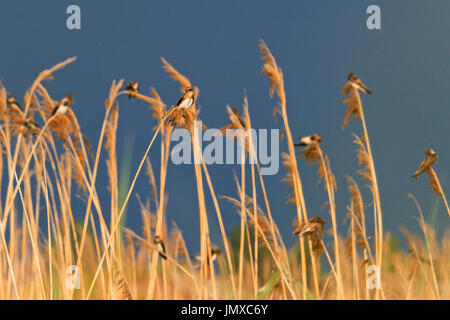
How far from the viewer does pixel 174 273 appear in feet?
15.4

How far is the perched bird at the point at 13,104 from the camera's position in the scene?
3.78m

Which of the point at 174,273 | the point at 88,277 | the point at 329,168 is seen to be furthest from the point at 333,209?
the point at 88,277

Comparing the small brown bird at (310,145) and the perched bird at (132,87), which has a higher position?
the perched bird at (132,87)

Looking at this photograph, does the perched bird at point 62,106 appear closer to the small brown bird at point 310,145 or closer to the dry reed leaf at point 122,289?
the dry reed leaf at point 122,289

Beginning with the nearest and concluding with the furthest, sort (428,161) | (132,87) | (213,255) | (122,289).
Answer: (122,289)
(428,161)
(132,87)
(213,255)

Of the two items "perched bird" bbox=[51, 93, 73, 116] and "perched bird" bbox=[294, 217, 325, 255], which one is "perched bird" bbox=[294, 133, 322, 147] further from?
"perched bird" bbox=[51, 93, 73, 116]

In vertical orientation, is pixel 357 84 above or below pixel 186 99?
above

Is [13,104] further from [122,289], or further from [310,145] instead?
[310,145]

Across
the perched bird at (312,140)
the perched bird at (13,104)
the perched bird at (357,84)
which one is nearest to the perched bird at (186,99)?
the perched bird at (312,140)

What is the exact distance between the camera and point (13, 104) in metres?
3.81

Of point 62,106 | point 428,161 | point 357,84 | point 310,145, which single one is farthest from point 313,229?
point 62,106

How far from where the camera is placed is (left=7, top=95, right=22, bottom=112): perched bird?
12.4ft
